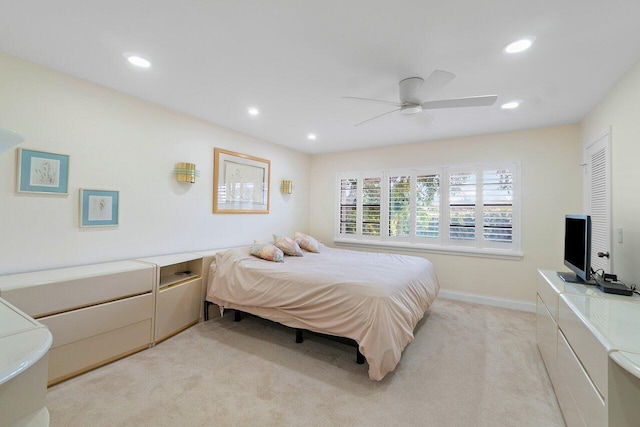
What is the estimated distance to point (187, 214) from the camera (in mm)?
3494

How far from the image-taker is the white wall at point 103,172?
221 cm

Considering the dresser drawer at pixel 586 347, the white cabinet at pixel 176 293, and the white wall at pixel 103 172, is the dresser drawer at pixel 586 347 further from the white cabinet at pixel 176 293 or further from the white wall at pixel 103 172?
the white wall at pixel 103 172

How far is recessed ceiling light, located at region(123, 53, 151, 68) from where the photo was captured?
2.15 m

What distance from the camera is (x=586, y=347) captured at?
1.41m

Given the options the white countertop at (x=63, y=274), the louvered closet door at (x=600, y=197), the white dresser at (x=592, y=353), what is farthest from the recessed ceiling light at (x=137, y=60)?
the louvered closet door at (x=600, y=197)

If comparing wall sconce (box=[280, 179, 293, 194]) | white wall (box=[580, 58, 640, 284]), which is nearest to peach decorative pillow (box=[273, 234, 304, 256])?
wall sconce (box=[280, 179, 293, 194])

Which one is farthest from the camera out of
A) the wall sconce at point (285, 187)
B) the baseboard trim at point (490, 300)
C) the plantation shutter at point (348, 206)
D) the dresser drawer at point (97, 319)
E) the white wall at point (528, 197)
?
the plantation shutter at point (348, 206)

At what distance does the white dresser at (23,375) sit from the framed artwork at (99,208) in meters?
1.89

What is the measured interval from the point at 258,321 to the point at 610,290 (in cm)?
328

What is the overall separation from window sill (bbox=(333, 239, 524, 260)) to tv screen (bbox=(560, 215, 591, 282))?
1.32 meters

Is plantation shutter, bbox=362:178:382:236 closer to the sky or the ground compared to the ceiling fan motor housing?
closer to the ground

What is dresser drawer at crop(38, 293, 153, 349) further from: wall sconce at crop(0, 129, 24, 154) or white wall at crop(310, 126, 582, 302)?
white wall at crop(310, 126, 582, 302)

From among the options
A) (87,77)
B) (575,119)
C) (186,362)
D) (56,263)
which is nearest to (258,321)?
(186,362)

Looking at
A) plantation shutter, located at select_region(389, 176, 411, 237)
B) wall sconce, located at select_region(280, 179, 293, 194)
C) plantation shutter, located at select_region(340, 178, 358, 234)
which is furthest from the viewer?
plantation shutter, located at select_region(340, 178, 358, 234)
